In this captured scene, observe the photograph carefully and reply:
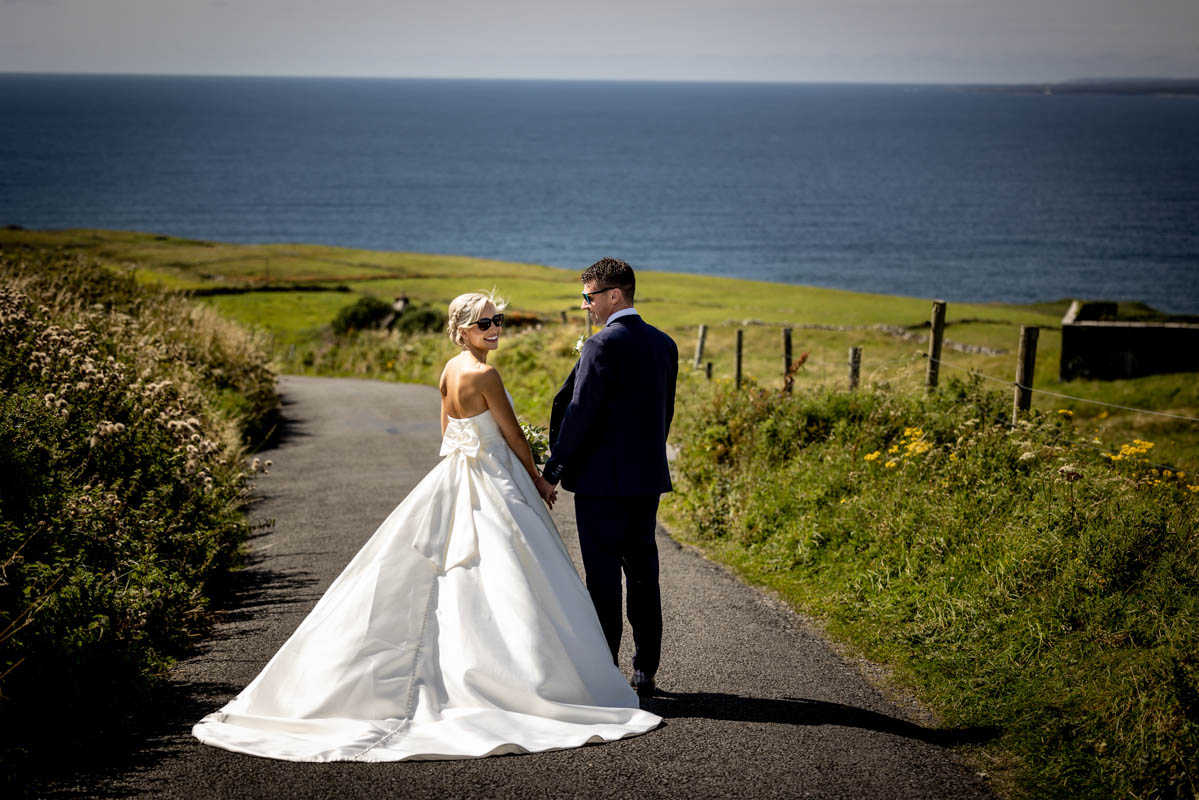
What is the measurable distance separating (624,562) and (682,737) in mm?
1105

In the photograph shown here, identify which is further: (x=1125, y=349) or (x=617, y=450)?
(x=1125, y=349)

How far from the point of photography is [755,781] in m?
4.62

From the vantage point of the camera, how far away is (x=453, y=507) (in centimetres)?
551

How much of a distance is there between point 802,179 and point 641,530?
180 meters

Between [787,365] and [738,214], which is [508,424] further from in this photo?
[738,214]

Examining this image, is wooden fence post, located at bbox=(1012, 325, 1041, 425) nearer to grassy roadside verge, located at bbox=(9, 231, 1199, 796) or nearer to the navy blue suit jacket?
grassy roadside verge, located at bbox=(9, 231, 1199, 796)

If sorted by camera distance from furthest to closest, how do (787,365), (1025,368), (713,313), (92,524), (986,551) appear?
(713,313) → (787,365) → (1025,368) → (986,551) → (92,524)

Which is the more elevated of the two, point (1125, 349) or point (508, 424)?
point (1125, 349)

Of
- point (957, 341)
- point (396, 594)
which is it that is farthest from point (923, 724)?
point (957, 341)

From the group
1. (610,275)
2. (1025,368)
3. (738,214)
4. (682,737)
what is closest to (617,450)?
(610,275)

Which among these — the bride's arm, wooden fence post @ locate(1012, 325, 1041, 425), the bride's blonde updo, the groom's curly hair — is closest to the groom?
the groom's curly hair

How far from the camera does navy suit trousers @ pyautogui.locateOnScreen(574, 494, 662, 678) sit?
5.56 m

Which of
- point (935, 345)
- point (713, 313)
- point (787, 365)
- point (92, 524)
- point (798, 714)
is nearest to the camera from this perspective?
point (798, 714)

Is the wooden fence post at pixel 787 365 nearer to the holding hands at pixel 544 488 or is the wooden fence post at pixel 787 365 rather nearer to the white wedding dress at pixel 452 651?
the holding hands at pixel 544 488
